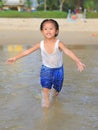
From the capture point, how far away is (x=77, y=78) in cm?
852

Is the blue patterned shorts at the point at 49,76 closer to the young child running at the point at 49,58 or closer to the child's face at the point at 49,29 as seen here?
the young child running at the point at 49,58

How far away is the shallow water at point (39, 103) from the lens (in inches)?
211

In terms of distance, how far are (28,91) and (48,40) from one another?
1.46 metres

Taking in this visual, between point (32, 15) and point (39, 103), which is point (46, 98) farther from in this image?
point (32, 15)

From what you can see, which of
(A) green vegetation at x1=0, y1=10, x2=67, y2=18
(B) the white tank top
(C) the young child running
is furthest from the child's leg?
(A) green vegetation at x1=0, y1=10, x2=67, y2=18

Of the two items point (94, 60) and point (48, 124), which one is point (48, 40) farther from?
point (94, 60)

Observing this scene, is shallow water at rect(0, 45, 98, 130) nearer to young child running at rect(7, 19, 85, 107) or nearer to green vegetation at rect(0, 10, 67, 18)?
young child running at rect(7, 19, 85, 107)

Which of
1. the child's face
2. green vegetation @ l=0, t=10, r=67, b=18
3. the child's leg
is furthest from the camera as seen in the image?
green vegetation @ l=0, t=10, r=67, b=18

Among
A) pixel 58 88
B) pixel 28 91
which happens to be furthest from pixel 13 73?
pixel 58 88

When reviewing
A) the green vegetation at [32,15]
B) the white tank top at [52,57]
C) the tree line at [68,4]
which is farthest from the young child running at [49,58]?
the tree line at [68,4]

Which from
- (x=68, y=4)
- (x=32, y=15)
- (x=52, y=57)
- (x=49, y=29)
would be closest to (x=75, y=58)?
(x=52, y=57)

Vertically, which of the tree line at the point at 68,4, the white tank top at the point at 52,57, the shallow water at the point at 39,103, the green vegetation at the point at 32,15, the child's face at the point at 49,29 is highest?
the child's face at the point at 49,29

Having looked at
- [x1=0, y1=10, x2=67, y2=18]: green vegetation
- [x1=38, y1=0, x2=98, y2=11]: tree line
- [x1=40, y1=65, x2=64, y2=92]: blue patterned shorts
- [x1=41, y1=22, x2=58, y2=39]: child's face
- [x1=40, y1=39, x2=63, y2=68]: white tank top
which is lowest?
[x1=38, y1=0, x2=98, y2=11]: tree line

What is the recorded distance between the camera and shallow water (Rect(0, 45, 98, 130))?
211 inches
